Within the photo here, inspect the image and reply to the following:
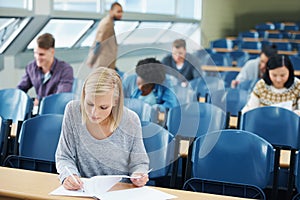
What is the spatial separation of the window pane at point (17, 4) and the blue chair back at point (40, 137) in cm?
284

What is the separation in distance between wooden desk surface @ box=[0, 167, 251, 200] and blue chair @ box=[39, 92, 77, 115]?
5.29 feet

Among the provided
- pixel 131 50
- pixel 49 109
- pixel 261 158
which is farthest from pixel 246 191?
pixel 49 109

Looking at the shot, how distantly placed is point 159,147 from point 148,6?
6.50m

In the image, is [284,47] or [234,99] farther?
[284,47]

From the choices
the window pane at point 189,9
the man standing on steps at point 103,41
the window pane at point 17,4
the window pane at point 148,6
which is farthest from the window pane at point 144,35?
the window pane at point 189,9

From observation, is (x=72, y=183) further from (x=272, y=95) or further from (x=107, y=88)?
(x=272, y=95)

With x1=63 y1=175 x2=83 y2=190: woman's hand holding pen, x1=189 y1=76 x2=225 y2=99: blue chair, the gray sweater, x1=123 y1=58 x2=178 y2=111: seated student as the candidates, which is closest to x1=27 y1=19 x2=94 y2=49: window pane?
x1=189 y1=76 x2=225 y2=99: blue chair

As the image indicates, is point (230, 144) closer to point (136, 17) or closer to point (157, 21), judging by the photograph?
point (136, 17)

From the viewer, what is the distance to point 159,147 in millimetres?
2986

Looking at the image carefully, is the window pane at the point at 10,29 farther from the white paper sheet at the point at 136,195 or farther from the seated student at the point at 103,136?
the white paper sheet at the point at 136,195

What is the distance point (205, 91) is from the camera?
18.1ft

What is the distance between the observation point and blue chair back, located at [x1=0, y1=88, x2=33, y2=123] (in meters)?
4.14

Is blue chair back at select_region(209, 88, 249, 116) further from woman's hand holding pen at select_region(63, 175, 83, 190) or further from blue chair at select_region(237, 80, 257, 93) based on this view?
woman's hand holding pen at select_region(63, 175, 83, 190)

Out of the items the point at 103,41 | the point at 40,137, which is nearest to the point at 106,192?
the point at 40,137
